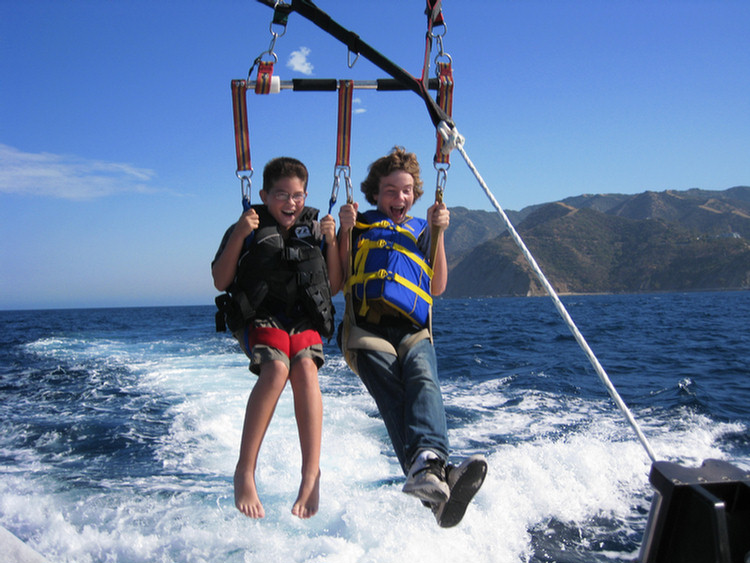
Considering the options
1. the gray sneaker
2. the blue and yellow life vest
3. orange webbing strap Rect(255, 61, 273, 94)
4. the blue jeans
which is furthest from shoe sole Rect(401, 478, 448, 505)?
orange webbing strap Rect(255, 61, 273, 94)

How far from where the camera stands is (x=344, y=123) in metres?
3.72

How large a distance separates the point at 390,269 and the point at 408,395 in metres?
0.78

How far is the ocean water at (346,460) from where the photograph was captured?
16.7 ft

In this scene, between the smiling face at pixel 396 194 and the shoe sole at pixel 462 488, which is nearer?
the shoe sole at pixel 462 488

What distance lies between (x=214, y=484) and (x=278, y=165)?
4290mm

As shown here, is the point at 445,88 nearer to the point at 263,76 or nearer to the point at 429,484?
the point at 263,76

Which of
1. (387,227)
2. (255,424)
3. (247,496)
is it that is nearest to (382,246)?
(387,227)

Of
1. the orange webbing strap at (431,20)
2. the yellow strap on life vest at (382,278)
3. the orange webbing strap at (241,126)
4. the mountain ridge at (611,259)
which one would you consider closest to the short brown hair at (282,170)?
the orange webbing strap at (241,126)

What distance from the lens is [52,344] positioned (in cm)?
2347

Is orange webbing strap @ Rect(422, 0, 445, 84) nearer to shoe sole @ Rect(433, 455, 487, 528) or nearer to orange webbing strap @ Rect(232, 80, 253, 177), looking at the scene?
orange webbing strap @ Rect(232, 80, 253, 177)

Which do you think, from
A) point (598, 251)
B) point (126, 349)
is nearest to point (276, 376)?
point (126, 349)

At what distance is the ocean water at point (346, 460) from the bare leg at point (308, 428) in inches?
77.9

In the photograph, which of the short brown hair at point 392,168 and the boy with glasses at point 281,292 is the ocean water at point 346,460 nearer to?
the boy with glasses at point 281,292

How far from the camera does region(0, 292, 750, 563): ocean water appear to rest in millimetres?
5082
